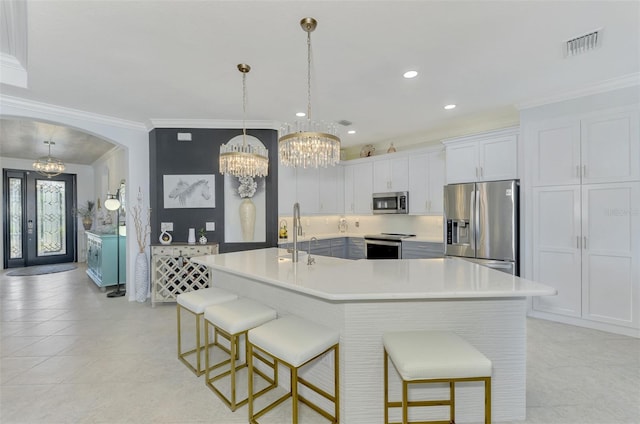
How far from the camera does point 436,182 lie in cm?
479

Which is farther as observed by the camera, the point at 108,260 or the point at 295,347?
the point at 108,260

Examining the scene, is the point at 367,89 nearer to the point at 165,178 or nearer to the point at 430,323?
the point at 430,323

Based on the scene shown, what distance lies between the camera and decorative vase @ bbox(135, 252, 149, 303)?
14.3 feet

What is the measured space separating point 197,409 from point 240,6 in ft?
9.16

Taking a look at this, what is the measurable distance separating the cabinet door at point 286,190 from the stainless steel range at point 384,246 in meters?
1.61

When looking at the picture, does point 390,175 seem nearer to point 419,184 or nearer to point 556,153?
point 419,184

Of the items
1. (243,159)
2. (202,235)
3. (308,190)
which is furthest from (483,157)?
(202,235)

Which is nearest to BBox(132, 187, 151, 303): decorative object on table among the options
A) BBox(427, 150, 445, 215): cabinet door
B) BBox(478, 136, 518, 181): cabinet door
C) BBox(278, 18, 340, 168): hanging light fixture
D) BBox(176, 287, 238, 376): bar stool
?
BBox(176, 287, 238, 376): bar stool

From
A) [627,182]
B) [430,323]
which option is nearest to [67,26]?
[430,323]

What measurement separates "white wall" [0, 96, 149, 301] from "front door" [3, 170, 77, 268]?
512 cm

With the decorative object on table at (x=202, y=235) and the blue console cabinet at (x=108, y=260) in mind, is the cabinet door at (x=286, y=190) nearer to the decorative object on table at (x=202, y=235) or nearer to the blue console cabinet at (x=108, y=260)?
the decorative object on table at (x=202, y=235)

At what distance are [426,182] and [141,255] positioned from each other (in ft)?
15.4

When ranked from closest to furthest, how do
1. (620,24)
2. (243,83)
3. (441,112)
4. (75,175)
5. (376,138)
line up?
(620,24)
(243,83)
(441,112)
(376,138)
(75,175)

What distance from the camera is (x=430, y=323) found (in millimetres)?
1867
